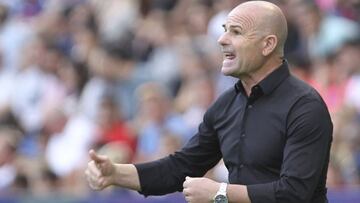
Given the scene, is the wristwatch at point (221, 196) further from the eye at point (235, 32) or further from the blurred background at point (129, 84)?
the blurred background at point (129, 84)

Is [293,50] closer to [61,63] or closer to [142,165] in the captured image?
[61,63]

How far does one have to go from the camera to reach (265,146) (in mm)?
6168

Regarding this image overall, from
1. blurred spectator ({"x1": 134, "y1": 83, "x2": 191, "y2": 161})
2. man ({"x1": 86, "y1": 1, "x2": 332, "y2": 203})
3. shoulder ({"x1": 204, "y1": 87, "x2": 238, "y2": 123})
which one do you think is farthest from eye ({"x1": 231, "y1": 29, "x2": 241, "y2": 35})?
blurred spectator ({"x1": 134, "y1": 83, "x2": 191, "y2": 161})

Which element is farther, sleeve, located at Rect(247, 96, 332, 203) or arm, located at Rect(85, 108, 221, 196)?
arm, located at Rect(85, 108, 221, 196)

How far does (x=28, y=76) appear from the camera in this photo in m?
13.8

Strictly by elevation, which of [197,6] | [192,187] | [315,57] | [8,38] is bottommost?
[192,187]

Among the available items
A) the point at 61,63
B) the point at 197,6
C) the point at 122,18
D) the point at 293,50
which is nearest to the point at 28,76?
the point at 61,63

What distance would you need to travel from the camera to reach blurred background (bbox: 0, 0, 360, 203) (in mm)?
10742

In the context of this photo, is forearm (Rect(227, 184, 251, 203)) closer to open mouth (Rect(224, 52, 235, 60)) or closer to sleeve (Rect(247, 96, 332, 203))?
sleeve (Rect(247, 96, 332, 203))

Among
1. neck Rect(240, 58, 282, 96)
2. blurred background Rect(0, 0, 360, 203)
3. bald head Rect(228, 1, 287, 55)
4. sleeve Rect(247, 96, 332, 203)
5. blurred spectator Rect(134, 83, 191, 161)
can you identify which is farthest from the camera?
blurred spectator Rect(134, 83, 191, 161)

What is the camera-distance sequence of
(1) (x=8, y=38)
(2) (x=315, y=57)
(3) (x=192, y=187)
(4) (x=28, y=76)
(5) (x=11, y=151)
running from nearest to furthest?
(3) (x=192, y=187) → (2) (x=315, y=57) → (5) (x=11, y=151) → (4) (x=28, y=76) → (1) (x=8, y=38)

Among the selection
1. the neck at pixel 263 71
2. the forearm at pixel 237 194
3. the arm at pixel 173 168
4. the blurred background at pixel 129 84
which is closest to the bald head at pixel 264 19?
Result: the neck at pixel 263 71

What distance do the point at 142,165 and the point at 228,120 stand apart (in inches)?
23.7

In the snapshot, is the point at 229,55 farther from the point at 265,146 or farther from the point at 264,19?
the point at 265,146
